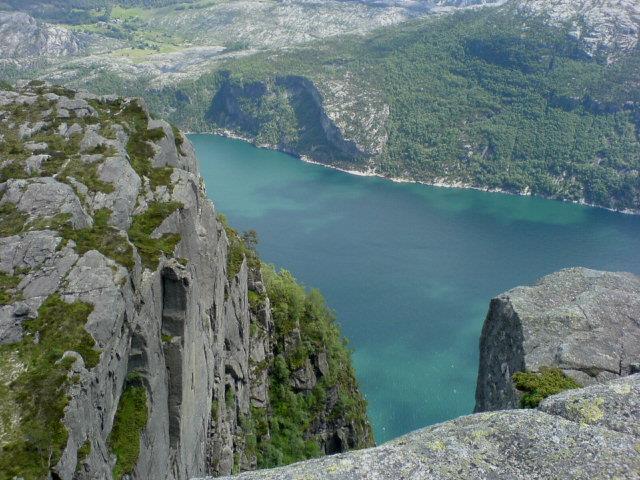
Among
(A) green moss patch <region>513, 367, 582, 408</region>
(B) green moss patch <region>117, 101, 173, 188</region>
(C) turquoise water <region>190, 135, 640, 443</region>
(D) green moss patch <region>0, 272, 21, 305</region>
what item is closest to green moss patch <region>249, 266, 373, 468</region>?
(C) turquoise water <region>190, 135, 640, 443</region>

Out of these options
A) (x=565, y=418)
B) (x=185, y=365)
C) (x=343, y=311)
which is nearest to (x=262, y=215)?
(x=343, y=311)

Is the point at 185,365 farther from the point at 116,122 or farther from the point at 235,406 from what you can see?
the point at 116,122

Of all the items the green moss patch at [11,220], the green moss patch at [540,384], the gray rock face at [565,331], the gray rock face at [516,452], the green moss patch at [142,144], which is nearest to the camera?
the gray rock face at [516,452]

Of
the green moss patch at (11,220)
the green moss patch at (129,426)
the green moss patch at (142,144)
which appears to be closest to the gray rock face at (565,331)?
the green moss patch at (129,426)

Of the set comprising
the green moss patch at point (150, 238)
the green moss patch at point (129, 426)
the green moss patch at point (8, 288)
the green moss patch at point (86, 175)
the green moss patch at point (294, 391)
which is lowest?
the green moss patch at point (294, 391)

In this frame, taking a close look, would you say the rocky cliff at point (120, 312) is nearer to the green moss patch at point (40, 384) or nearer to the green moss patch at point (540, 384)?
the green moss patch at point (40, 384)
